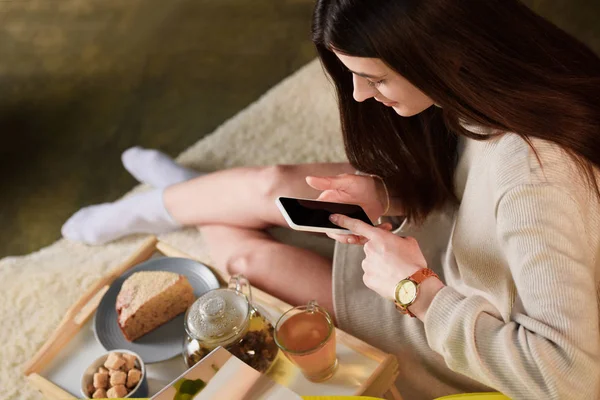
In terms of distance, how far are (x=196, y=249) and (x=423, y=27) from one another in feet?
3.51

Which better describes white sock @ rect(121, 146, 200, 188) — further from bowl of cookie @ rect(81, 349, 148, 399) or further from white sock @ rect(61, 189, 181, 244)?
bowl of cookie @ rect(81, 349, 148, 399)

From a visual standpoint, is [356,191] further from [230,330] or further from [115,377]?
[115,377]

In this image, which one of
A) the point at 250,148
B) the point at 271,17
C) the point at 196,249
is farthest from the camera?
the point at 271,17

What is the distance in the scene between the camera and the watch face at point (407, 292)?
973 millimetres

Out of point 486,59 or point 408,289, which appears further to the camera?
point 408,289

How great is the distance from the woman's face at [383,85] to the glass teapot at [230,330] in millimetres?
389

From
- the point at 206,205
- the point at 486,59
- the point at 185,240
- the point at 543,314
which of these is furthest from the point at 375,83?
the point at 185,240

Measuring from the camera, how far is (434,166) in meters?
1.19

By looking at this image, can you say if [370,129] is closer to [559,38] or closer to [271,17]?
[559,38]

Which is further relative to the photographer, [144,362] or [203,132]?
[203,132]

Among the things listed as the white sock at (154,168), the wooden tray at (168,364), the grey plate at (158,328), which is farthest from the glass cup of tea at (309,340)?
the white sock at (154,168)

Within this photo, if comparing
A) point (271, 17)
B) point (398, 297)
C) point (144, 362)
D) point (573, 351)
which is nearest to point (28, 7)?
point (271, 17)

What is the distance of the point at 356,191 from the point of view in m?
1.24

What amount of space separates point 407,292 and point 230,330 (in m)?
0.28
